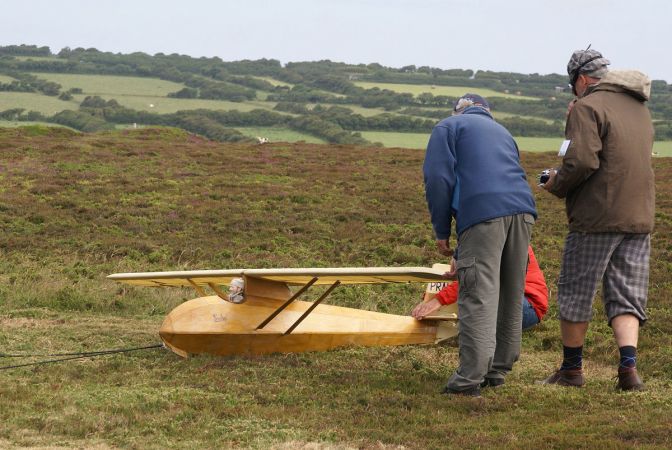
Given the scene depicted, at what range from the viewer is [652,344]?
35.4 feet

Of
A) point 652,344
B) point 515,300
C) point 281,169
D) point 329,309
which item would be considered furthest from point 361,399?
point 281,169

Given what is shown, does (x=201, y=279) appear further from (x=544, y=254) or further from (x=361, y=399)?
(x=544, y=254)

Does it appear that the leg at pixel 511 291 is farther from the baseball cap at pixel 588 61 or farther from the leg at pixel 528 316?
the leg at pixel 528 316

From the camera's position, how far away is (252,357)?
31.1 feet

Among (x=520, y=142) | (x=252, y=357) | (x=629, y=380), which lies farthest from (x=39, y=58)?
(x=629, y=380)

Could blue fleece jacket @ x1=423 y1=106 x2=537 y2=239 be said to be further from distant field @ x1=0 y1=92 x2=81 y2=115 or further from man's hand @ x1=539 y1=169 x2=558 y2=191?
distant field @ x1=0 y1=92 x2=81 y2=115

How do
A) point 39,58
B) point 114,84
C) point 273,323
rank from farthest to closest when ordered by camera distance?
Result: point 39,58 → point 114,84 → point 273,323

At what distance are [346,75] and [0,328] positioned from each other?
520 feet

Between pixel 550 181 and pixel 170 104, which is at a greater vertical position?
pixel 550 181

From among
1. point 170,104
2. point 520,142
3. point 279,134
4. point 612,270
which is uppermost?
point 612,270

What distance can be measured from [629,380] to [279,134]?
75.6m

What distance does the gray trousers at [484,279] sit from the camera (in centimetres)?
782

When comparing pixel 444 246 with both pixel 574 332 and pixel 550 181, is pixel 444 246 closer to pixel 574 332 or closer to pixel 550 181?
pixel 550 181

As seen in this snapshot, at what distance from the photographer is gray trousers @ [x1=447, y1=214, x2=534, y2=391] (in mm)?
7820
